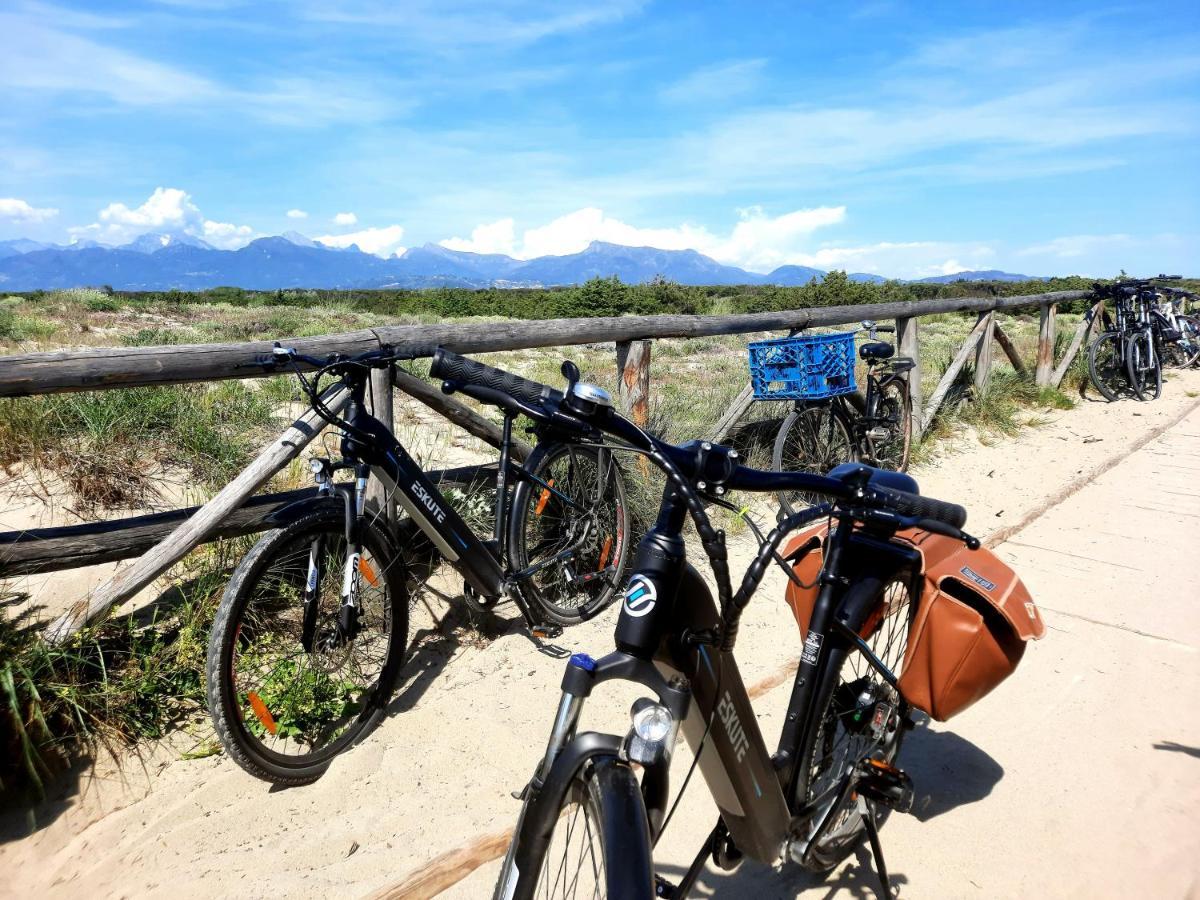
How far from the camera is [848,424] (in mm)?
6262

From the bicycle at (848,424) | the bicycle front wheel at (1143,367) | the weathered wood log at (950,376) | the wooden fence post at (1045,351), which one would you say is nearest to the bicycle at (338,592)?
the bicycle at (848,424)

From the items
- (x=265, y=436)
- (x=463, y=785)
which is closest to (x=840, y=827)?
(x=463, y=785)

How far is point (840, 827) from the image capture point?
2.32 metres

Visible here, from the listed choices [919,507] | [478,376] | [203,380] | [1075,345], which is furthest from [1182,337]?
[203,380]

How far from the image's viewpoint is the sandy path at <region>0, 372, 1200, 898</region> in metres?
2.48

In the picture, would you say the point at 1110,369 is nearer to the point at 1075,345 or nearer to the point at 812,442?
the point at 1075,345

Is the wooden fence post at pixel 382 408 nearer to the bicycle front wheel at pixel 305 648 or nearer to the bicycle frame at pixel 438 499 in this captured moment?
the bicycle frame at pixel 438 499

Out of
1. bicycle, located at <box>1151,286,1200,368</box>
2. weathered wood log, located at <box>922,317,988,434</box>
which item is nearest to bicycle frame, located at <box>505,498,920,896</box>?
weathered wood log, located at <box>922,317,988,434</box>

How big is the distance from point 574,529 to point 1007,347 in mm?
7966

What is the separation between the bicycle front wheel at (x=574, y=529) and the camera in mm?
3977

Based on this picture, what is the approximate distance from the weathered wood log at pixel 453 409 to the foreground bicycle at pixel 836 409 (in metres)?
2.12

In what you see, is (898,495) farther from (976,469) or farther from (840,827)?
(976,469)

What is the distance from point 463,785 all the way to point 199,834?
90 centimetres

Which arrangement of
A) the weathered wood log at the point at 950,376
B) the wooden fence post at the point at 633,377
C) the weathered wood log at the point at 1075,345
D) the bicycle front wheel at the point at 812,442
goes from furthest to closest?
the weathered wood log at the point at 1075,345 → the weathered wood log at the point at 950,376 → the bicycle front wheel at the point at 812,442 → the wooden fence post at the point at 633,377
